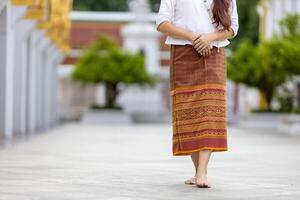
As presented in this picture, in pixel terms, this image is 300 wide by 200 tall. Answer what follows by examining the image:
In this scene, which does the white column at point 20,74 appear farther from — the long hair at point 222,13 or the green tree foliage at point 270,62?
the long hair at point 222,13

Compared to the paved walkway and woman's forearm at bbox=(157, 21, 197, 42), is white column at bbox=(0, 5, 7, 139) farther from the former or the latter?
woman's forearm at bbox=(157, 21, 197, 42)

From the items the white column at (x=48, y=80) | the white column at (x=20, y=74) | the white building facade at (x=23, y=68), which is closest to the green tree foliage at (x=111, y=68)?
the white column at (x=48, y=80)

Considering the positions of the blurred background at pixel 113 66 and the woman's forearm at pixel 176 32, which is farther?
the blurred background at pixel 113 66

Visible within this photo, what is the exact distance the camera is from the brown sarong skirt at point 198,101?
6539 mm

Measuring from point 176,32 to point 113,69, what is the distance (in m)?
29.8

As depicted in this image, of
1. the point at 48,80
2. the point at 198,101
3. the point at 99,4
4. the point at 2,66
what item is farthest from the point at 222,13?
the point at 99,4

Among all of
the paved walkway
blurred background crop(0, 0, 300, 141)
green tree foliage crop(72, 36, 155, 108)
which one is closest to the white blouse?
the paved walkway

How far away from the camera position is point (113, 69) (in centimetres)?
3628

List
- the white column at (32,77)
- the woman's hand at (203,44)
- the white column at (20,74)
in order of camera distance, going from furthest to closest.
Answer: the white column at (32,77) → the white column at (20,74) → the woman's hand at (203,44)

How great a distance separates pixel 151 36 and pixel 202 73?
38.2m

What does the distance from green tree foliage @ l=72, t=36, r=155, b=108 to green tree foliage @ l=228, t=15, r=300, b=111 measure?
13.1 feet

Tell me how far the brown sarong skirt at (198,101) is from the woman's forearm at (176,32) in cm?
11

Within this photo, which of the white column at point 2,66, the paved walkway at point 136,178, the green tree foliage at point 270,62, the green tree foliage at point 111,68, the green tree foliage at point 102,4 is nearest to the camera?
the paved walkway at point 136,178

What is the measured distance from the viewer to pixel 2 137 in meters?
17.0
